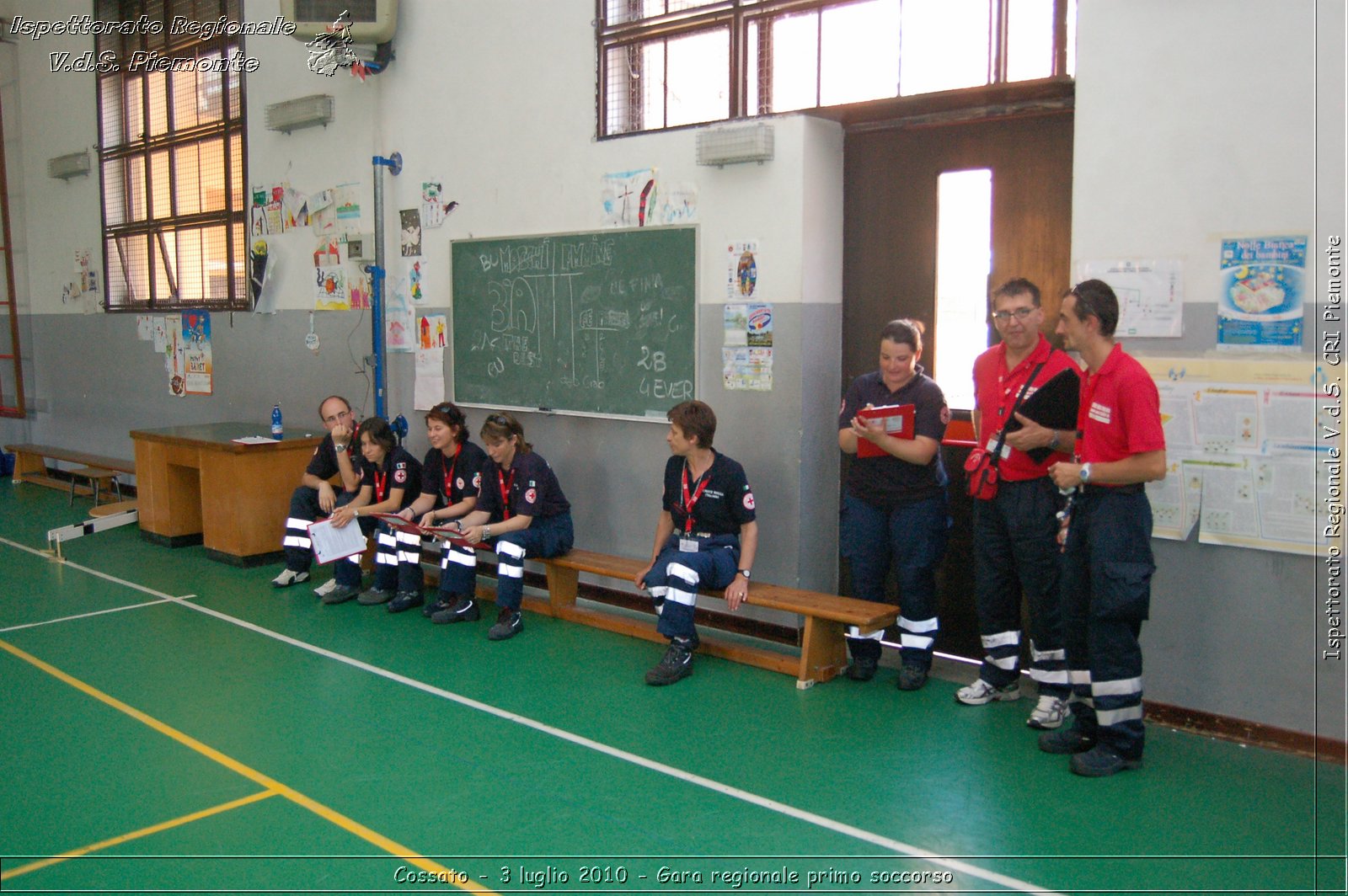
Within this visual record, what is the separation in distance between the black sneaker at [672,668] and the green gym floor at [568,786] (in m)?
0.07

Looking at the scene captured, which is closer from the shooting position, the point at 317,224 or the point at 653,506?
the point at 653,506

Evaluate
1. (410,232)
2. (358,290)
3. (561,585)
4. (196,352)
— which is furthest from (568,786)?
(196,352)

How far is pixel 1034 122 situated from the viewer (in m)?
4.73

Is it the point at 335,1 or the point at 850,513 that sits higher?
the point at 335,1

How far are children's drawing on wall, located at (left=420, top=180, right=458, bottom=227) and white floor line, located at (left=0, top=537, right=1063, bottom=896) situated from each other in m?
2.80

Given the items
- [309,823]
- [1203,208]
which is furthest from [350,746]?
[1203,208]

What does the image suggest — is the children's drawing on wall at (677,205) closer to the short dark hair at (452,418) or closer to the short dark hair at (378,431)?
the short dark hair at (452,418)

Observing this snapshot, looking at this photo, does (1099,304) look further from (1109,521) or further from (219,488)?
(219,488)

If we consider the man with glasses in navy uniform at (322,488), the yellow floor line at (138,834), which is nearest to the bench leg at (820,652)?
the yellow floor line at (138,834)

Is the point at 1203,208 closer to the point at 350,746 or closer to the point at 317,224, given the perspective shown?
the point at 350,746

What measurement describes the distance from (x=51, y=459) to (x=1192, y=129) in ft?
36.8

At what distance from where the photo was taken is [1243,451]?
158 inches

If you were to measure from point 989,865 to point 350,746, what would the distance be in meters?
2.40

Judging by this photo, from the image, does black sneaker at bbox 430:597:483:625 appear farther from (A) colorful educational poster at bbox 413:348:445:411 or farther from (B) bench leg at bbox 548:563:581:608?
(A) colorful educational poster at bbox 413:348:445:411
